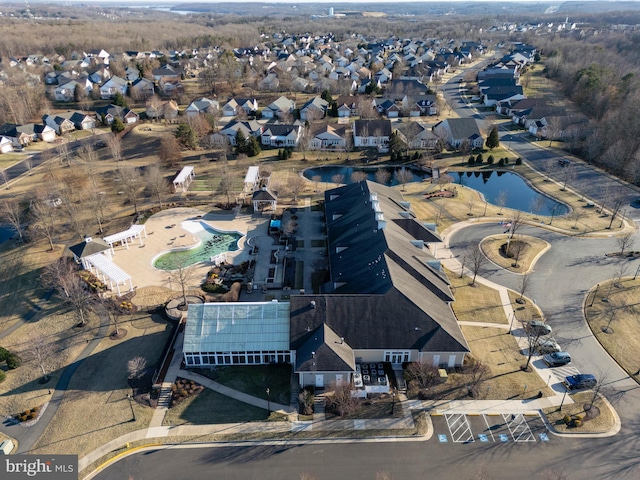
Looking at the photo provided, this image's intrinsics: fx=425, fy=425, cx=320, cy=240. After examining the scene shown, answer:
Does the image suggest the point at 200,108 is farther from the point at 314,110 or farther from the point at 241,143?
the point at 241,143

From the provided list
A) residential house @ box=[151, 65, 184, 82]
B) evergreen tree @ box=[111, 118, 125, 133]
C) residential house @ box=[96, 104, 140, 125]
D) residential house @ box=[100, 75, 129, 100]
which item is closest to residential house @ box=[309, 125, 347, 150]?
evergreen tree @ box=[111, 118, 125, 133]

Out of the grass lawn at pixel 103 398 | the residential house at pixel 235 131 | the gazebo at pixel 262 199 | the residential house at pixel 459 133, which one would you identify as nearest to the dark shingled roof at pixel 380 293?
the grass lawn at pixel 103 398

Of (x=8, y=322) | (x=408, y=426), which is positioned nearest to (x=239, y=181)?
(x=8, y=322)

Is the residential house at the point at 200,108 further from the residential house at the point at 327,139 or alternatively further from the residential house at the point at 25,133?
the residential house at the point at 327,139

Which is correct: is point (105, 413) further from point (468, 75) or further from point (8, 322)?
→ point (468, 75)

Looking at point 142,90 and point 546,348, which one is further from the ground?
point 142,90

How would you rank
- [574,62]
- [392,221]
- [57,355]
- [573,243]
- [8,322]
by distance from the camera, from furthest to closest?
[574,62] < [573,243] < [392,221] < [8,322] < [57,355]

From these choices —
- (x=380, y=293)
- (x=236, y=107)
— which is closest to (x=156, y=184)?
(x=380, y=293)
